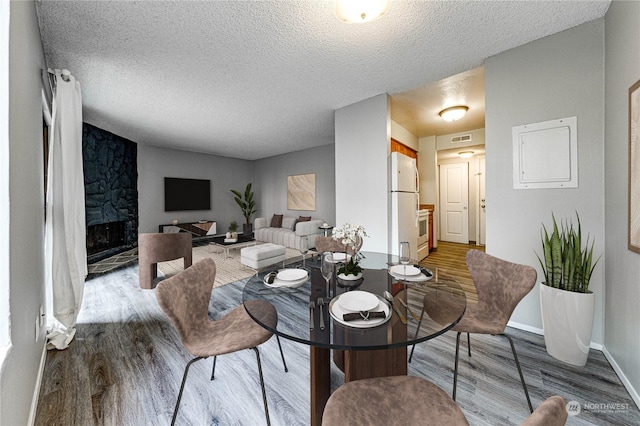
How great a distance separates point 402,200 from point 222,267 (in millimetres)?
3161

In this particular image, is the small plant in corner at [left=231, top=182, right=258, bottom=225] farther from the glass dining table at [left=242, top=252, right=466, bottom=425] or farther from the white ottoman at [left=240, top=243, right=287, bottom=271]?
the glass dining table at [left=242, top=252, right=466, bottom=425]

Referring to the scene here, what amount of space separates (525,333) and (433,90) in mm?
2839

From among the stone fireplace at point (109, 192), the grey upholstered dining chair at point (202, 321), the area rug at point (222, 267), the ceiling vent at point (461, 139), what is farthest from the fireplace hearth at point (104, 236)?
the ceiling vent at point (461, 139)

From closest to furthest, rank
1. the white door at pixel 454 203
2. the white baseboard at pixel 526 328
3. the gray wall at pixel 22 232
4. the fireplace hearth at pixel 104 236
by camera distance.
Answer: the gray wall at pixel 22 232 → the white baseboard at pixel 526 328 → the fireplace hearth at pixel 104 236 → the white door at pixel 454 203

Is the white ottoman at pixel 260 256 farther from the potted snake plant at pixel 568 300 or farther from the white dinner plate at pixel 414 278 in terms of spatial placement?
the potted snake plant at pixel 568 300

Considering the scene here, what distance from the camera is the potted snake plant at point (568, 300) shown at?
1.72 meters

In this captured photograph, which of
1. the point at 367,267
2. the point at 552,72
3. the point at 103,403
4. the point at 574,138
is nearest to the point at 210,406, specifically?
the point at 103,403

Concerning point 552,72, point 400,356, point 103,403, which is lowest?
point 103,403

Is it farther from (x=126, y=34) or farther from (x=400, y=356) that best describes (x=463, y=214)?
(x=126, y=34)

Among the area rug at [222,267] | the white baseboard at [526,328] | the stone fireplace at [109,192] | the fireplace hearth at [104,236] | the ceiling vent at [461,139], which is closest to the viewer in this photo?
the white baseboard at [526,328]

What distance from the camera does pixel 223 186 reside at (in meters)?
7.46

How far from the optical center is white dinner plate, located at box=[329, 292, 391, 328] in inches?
38.9

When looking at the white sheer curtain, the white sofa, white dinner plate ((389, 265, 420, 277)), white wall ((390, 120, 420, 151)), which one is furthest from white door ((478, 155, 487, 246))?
Answer: the white sheer curtain

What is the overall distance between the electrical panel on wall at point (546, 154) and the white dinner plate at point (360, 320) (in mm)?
1991
